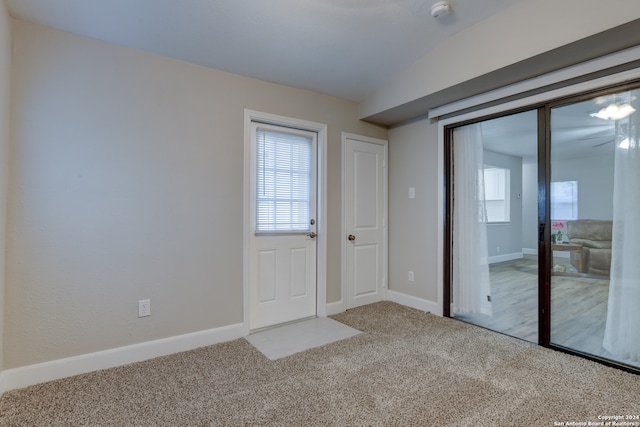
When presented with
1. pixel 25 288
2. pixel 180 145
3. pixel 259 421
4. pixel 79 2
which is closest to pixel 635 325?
pixel 259 421

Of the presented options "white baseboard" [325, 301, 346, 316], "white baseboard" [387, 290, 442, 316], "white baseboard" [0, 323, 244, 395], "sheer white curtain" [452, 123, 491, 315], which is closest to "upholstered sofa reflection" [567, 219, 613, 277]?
"sheer white curtain" [452, 123, 491, 315]

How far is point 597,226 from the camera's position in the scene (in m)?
2.29

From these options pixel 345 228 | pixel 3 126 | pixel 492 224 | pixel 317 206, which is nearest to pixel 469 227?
pixel 492 224

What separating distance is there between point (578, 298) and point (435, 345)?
1.17 meters

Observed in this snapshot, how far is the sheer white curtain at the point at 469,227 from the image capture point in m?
3.07

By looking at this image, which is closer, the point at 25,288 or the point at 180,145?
the point at 25,288

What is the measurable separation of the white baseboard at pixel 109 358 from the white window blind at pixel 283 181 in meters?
1.03

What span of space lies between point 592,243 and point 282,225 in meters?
2.63

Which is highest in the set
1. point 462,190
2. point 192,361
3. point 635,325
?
point 462,190

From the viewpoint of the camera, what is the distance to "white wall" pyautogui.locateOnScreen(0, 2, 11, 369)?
5.97ft

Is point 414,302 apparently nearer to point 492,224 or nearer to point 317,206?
point 492,224

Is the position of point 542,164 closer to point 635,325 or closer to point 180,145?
point 635,325

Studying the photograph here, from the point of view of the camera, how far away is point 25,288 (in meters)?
1.98

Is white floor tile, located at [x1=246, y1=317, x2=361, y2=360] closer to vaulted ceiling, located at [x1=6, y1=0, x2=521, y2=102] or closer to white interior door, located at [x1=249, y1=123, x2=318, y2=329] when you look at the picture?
white interior door, located at [x1=249, y1=123, x2=318, y2=329]
